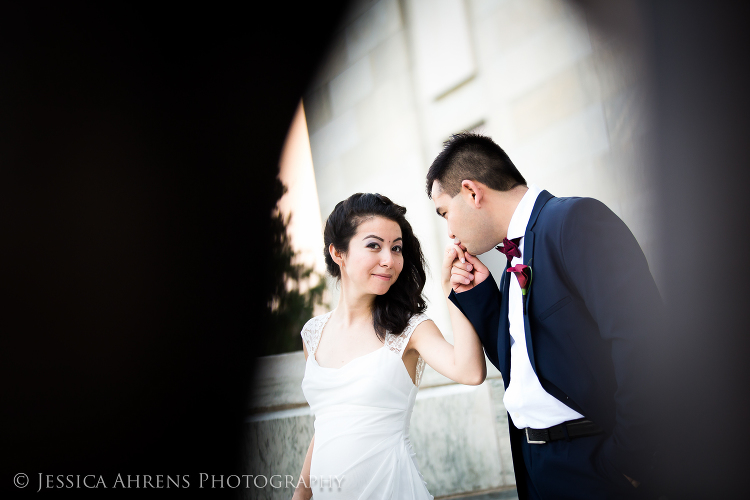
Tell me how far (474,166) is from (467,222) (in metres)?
0.20

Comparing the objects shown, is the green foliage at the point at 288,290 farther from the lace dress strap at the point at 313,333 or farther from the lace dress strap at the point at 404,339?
the lace dress strap at the point at 404,339

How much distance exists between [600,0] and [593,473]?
212cm

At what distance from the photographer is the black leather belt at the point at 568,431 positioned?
1.35 m

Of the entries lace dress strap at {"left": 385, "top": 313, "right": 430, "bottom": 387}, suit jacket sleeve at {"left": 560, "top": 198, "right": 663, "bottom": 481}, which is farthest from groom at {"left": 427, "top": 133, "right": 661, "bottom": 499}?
lace dress strap at {"left": 385, "top": 313, "right": 430, "bottom": 387}

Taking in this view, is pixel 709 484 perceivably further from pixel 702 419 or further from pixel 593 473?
pixel 593 473

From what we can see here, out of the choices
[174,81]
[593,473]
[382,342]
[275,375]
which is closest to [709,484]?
[593,473]

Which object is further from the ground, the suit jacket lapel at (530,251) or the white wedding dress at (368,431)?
the suit jacket lapel at (530,251)

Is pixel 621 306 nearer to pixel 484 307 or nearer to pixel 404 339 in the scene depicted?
pixel 484 307

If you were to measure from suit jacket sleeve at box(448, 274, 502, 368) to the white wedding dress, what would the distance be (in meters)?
0.38

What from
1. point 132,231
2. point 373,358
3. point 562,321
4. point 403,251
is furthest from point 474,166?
point 132,231

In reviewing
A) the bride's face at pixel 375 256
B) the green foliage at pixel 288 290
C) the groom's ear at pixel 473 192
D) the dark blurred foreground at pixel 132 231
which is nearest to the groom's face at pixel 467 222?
the groom's ear at pixel 473 192

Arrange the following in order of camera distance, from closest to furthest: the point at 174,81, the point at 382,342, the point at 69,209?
1. the point at 382,342
2. the point at 69,209
3. the point at 174,81

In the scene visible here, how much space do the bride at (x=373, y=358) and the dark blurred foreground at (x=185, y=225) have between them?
32.6 inches

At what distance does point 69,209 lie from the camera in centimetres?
225
